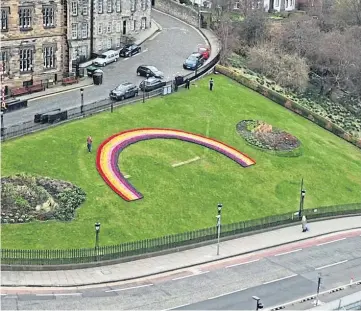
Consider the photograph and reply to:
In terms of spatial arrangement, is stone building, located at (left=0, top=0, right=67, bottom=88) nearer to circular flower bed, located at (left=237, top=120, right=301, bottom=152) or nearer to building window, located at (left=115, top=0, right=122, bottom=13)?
building window, located at (left=115, top=0, right=122, bottom=13)

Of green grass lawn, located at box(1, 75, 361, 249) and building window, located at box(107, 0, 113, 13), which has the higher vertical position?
building window, located at box(107, 0, 113, 13)

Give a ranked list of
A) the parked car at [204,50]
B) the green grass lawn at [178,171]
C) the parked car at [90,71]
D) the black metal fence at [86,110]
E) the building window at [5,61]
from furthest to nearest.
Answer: the parked car at [204,50]
the parked car at [90,71]
the building window at [5,61]
the black metal fence at [86,110]
the green grass lawn at [178,171]

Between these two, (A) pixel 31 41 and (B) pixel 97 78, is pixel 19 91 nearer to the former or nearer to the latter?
(A) pixel 31 41

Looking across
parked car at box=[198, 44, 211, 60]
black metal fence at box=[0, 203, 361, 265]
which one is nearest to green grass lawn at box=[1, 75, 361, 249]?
black metal fence at box=[0, 203, 361, 265]

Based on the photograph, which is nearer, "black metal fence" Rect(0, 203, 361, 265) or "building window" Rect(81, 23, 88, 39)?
"black metal fence" Rect(0, 203, 361, 265)

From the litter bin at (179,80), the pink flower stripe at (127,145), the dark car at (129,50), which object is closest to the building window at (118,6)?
the dark car at (129,50)

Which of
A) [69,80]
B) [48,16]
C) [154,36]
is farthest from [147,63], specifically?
[48,16]

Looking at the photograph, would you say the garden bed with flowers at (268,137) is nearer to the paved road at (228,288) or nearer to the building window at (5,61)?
the paved road at (228,288)
